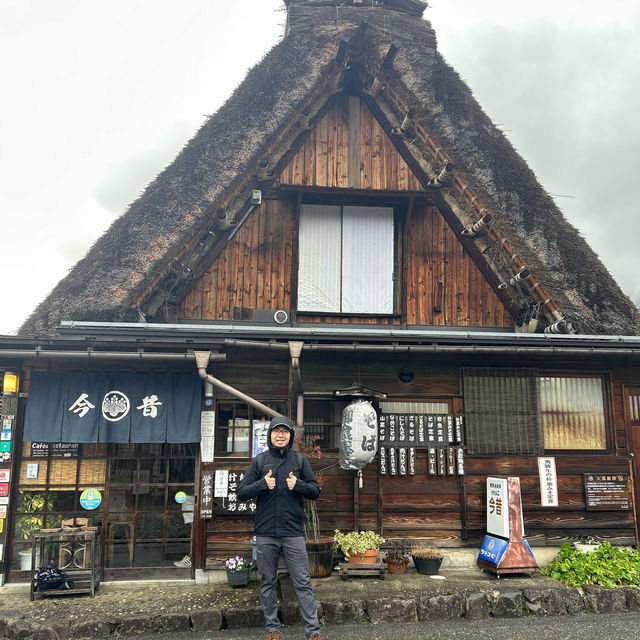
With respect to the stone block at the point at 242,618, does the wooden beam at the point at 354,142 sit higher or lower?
higher

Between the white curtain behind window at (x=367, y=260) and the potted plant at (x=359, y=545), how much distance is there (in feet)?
12.0

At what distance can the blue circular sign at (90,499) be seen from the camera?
7.29m

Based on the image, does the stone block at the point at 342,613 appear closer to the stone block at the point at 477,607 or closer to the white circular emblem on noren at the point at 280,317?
the stone block at the point at 477,607

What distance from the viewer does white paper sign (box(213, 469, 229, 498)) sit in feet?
24.2

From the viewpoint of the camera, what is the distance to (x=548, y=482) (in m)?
7.93

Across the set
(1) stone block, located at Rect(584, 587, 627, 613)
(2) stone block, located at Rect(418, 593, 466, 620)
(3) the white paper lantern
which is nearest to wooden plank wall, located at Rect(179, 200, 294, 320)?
(3) the white paper lantern

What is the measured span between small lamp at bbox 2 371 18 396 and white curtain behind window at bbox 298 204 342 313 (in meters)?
4.34

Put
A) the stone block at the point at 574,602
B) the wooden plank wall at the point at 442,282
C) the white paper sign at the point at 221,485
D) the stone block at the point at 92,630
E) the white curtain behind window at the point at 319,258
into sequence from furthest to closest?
the wooden plank wall at the point at 442,282 → the white curtain behind window at the point at 319,258 → the white paper sign at the point at 221,485 → the stone block at the point at 574,602 → the stone block at the point at 92,630

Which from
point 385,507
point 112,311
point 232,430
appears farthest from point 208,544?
point 112,311

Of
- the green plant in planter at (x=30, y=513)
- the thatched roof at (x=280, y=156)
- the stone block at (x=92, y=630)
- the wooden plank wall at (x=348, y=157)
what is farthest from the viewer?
the wooden plank wall at (x=348, y=157)

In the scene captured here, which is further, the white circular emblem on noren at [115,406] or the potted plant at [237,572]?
the white circular emblem on noren at [115,406]

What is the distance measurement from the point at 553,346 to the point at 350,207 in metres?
4.13

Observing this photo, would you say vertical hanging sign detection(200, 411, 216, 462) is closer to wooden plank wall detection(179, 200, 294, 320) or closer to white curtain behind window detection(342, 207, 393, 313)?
wooden plank wall detection(179, 200, 294, 320)

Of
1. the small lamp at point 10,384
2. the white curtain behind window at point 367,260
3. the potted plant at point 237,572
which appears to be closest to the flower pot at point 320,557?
the potted plant at point 237,572
